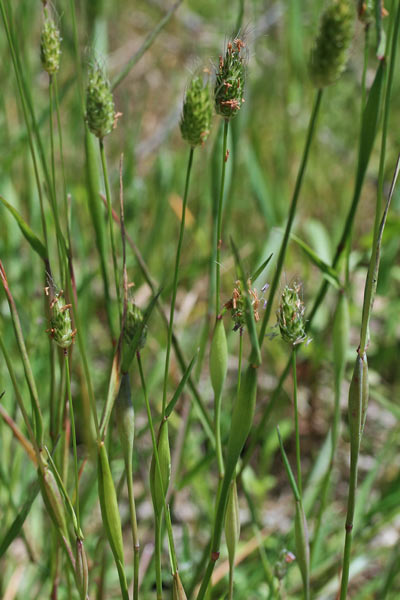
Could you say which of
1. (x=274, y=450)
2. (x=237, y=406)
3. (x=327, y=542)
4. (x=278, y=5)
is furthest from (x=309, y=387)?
(x=278, y=5)

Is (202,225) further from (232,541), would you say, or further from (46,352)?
(232,541)

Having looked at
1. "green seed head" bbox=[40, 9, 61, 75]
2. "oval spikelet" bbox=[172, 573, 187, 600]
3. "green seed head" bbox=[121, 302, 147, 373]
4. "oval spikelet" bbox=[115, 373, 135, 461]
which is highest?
"green seed head" bbox=[40, 9, 61, 75]

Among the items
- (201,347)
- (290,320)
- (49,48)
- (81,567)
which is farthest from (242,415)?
(201,347)

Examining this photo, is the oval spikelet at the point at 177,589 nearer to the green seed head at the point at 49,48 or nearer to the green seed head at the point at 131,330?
the green seed head at the point at 131,330

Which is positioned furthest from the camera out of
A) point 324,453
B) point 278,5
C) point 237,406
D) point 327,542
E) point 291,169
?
point 278,5

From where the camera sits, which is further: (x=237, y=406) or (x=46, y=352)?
(x=46, y=352)

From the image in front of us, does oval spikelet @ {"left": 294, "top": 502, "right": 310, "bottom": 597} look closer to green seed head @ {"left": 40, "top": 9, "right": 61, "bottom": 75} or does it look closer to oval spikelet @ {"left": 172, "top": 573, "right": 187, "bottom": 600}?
oval spikelet @ {"left": 172, "top": 573, "right": 187, "bottom": 600}

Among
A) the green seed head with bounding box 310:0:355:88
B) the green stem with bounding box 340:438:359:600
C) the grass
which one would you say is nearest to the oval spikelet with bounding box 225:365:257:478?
the grass
